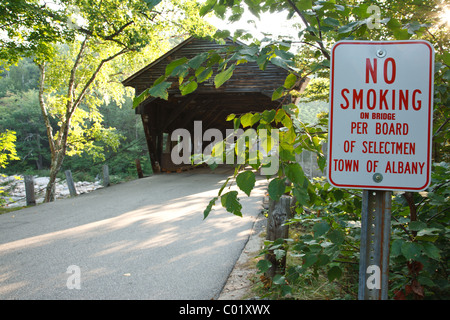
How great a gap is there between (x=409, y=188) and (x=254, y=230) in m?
4.27

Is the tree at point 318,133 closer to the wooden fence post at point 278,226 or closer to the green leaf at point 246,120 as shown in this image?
the green leaf at point 246,120

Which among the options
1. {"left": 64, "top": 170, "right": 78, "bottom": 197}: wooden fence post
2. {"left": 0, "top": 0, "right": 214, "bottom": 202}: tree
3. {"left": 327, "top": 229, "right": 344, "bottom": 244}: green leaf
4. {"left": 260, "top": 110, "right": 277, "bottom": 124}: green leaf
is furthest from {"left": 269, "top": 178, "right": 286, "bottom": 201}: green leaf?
{"left": 64, "top": 170, "right": 78, "bottom": 197}: wooden fence post

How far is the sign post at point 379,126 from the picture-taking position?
128 cm

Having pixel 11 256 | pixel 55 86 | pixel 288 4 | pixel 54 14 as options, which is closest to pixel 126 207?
pixel 11 256

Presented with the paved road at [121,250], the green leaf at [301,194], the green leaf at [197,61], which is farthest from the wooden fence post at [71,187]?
the green leaf at [301,194]

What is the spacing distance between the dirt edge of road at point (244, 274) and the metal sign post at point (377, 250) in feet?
3.74

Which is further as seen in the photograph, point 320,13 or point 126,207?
point 126,207

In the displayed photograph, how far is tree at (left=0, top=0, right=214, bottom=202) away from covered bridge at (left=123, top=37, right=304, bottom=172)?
0.90 m

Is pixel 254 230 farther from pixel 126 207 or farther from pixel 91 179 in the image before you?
pixel 91 179

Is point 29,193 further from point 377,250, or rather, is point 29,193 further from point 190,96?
point 377,250

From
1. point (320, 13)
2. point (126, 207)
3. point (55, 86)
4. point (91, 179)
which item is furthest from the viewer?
point (91, 179)

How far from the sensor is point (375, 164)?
4.29 feet

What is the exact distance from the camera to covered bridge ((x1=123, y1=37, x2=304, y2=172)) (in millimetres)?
12469

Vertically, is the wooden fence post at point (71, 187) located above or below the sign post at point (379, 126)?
below
